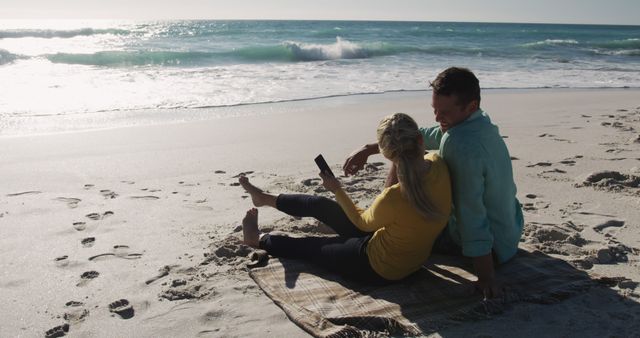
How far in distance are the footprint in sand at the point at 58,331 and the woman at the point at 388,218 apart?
1.29 metres

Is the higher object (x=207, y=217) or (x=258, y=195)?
(x=258, y=195)

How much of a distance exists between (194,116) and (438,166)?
6500 millimetres

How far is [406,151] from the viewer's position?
2.85 metres

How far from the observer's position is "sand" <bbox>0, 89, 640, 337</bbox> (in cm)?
303

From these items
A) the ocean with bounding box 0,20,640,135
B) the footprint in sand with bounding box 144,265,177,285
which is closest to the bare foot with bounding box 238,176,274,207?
the footprint in sand with bounding box 144,265,177,285

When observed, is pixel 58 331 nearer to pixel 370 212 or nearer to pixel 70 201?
pixel 370 212

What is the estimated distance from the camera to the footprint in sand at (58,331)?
113 inches

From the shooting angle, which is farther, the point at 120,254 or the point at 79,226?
the point at 79,226

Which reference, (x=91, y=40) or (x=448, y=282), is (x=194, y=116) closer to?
(x=448, y=282)

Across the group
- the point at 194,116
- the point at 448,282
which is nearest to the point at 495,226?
the point at 448,282

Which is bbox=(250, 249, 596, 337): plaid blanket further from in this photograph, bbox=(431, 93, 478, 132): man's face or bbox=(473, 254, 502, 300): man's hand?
bbox=(431, 93, 478, 132): man's face

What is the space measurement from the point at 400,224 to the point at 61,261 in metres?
2.20

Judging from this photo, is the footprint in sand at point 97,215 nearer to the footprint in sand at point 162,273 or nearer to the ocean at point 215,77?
the footprint in sand at point 162,273

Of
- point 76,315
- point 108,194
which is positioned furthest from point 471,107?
point 108,194
